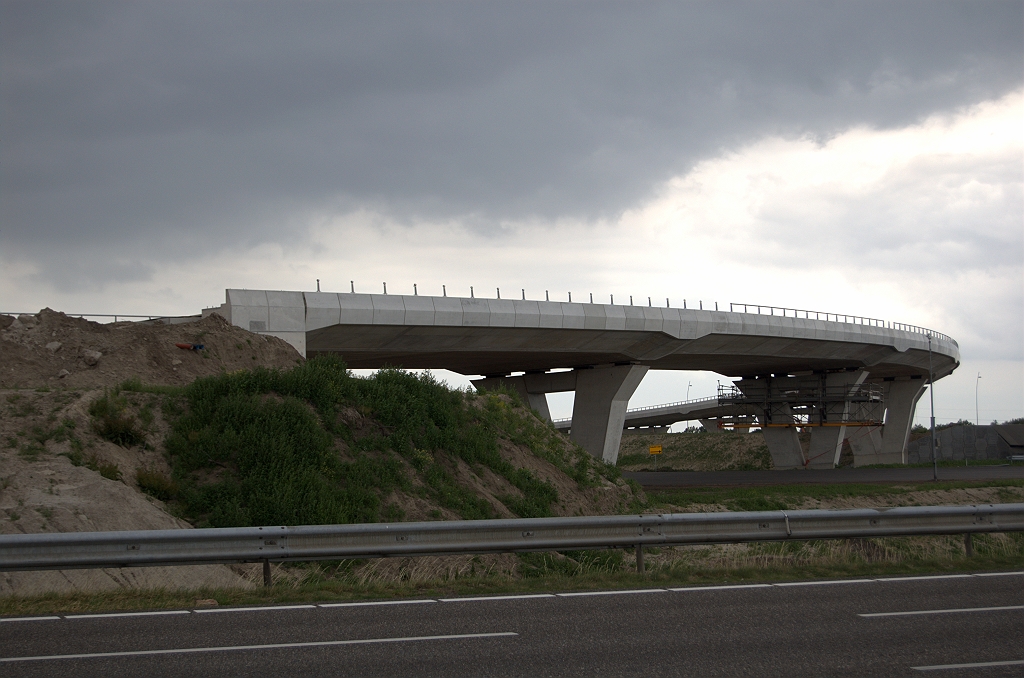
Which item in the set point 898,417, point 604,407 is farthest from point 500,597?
point 898,417

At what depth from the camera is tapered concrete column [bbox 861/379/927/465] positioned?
77500 millimetres

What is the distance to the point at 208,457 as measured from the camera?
17562 millimetres

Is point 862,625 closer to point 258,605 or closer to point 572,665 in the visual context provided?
point 572,665

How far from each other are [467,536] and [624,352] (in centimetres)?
3670

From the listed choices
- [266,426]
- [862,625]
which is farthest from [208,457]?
[862,625]

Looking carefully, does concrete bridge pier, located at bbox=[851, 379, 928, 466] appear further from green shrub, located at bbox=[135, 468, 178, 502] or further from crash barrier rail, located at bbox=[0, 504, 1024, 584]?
green shrub, located at bbox=[135, 468, 178, 502]

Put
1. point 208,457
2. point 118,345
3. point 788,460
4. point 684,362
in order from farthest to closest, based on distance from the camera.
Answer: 1. point 788,460
2. point 684,362
3. point 118,345
4. point 208,457

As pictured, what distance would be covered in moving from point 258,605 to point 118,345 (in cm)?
1824

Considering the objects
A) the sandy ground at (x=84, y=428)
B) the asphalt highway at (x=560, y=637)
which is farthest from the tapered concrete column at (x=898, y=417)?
the asphalt highway at (x=560, y=637)

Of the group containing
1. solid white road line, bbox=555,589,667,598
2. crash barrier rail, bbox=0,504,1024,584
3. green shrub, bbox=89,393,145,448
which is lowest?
solid white road line, bbox=555,589,667,598

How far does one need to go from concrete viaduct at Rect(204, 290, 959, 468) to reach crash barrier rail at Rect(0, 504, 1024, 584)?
18808 millimetres

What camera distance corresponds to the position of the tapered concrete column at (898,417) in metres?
77.5

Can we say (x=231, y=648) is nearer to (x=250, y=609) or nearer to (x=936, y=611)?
(x=250, y=609)

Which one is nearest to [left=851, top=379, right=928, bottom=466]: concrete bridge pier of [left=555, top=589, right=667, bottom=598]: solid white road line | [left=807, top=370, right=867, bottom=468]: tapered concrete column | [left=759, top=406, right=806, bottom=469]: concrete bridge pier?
[left=807, top=370, right=867, bottom=468]: tapered concrete column
